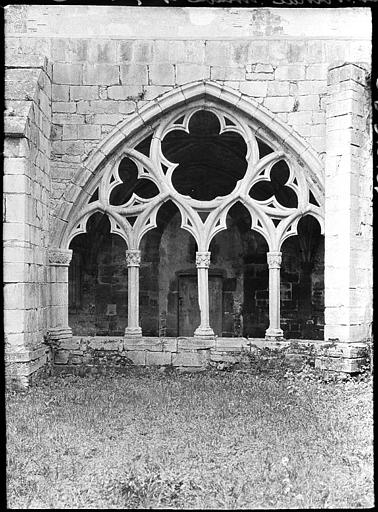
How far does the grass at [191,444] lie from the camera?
13.0ft

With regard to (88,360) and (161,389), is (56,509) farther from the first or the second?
(88,360)

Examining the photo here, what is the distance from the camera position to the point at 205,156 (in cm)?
1089

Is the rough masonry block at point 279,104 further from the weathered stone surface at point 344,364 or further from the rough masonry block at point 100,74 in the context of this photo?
the weathered stone surface at point 344,364

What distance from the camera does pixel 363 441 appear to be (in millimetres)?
4887

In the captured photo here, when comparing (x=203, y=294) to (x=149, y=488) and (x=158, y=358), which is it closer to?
(x=158, y=358)

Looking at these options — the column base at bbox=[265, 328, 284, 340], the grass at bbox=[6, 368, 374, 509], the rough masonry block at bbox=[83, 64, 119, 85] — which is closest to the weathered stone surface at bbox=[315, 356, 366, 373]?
the grass at bbox=[6, 368, 374, 509]

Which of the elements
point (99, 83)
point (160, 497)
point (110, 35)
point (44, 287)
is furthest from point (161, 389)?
point (110, 35)

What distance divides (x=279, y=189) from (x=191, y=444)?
7.20 meters

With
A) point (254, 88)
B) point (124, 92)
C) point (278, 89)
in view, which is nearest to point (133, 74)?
point (124, 92)

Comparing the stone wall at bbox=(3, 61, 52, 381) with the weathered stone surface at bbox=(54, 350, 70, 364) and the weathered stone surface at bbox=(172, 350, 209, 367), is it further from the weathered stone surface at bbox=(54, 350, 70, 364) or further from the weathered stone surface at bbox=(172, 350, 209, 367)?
the weathered stone surface at bbox=(172, 350, 209, 367)

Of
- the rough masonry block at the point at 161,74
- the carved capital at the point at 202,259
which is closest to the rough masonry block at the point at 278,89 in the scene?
the rough masonry block at the point at 161,74

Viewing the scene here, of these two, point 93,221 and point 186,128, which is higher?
point 186,128

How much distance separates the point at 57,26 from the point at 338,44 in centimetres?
356

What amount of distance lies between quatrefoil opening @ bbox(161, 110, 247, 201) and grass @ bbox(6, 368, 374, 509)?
3.92 metres
